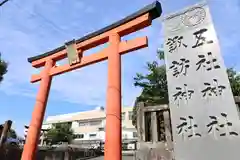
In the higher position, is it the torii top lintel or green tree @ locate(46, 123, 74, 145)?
green tree @ locate(46, 123, 74, 145)

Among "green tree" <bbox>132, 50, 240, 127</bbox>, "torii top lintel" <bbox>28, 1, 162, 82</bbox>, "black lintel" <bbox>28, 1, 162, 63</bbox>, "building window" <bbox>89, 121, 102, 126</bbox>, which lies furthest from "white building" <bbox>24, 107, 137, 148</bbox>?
"black lintel" <bbox>28, 1, 162, 63</bbox>

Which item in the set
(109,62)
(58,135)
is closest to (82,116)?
(58,135)

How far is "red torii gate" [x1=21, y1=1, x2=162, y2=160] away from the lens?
4.40 m

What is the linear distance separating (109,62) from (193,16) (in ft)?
6.70

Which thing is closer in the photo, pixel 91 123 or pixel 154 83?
pixel 154 83

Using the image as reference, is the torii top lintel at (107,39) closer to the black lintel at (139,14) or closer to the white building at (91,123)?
the black lintel at (139,14)

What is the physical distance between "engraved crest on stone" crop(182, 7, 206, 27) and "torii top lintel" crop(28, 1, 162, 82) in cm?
111

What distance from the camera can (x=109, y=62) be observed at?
5.16m

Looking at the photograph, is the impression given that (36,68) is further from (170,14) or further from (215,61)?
(215,61)

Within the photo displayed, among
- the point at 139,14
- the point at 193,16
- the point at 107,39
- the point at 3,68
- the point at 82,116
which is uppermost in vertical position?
the point at 82,116

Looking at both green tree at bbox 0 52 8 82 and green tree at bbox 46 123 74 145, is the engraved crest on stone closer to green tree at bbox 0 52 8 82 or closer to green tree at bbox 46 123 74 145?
green tree at bbox 0 52 8 82

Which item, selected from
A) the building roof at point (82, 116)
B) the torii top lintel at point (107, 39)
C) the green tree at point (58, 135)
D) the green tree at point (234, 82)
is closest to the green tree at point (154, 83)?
the green tree at point (234, 82)

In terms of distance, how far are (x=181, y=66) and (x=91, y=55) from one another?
2.84 m

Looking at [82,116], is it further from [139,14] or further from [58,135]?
[139,14]
